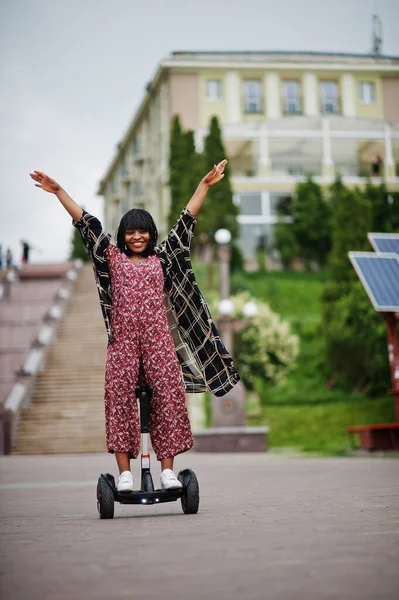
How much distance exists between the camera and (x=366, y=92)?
190 feet

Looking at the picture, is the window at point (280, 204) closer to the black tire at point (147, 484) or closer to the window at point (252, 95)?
the window at point (252, 95)

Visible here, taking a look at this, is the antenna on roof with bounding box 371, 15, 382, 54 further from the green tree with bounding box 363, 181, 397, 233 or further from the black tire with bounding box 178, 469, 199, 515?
the black tire with bounding box 178, 469, 199, 515

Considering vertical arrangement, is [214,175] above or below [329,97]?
below

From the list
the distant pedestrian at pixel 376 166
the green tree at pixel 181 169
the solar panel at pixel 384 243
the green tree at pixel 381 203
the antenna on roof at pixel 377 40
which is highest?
the antenna on roof at pixel 377 40

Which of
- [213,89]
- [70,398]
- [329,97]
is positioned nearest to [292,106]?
[329,97]

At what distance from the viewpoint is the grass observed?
72.6 feet

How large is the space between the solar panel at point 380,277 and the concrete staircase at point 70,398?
9039 millimetres

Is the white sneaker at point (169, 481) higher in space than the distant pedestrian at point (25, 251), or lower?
lower

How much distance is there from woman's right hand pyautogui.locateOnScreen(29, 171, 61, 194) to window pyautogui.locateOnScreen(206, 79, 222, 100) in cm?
5087

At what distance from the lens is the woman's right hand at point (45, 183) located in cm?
564

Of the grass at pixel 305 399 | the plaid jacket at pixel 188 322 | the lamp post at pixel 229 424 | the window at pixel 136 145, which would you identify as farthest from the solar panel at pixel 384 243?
the window at pixel 136 145

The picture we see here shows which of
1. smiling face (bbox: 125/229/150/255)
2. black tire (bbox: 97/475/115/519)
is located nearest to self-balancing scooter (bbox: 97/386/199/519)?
black tire (bbox: 97/475/115/519)

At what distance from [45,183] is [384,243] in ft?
33.7

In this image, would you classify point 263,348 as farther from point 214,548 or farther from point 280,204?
point 280,204
